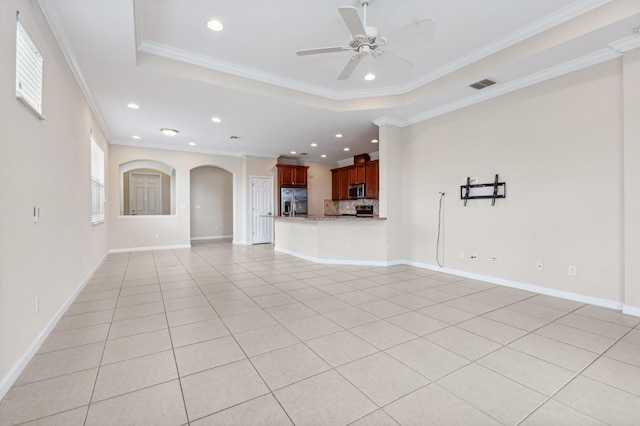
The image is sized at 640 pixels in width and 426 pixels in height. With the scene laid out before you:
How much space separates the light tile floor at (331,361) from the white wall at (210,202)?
6261mm

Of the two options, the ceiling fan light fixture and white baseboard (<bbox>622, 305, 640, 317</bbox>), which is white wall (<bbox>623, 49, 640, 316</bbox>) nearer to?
white baseboard (<bbox>622, 305, 640, 317</bbox>)

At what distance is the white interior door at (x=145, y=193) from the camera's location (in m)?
9.31

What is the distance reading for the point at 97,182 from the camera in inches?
206

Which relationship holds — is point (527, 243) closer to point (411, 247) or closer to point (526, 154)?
point (526, 154)

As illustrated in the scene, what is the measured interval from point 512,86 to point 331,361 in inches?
163

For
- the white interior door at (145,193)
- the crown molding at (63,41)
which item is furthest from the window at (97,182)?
the white interior door at (145,193)

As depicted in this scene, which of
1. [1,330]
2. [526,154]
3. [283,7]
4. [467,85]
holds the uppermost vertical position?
[283,7]

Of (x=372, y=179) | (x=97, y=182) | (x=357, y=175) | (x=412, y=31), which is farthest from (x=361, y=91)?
(x=97, y=182)

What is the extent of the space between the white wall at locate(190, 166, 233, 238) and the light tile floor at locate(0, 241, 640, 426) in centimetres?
626

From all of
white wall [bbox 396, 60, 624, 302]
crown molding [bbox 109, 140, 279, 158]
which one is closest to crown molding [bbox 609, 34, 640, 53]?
white wall [bbox 396, 60, 624, 302]

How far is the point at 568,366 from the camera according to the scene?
6.51 ft

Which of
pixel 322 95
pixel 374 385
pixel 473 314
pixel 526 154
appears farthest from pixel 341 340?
pixel 322 95

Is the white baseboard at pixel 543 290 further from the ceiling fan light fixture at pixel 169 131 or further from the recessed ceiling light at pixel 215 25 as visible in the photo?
the ceiling fan light fixture at pixel 169 131

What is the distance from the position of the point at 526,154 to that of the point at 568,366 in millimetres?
2749
